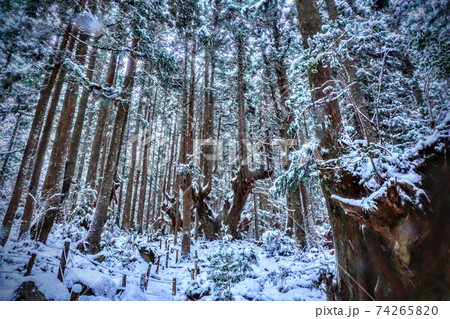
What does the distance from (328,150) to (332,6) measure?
532 centimetres

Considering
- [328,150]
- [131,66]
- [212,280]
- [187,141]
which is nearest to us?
[328,150]

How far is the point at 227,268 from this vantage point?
471cm

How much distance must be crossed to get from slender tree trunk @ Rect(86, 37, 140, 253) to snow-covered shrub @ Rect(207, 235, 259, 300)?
4.03 m

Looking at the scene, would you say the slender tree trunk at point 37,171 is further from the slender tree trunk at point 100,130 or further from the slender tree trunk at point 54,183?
the slender tree trunk at point 100,130

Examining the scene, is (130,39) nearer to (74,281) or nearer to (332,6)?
(332,6)

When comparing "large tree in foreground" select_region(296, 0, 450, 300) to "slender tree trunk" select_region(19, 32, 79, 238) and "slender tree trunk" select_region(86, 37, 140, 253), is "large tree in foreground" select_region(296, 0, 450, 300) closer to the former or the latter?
"slender tree trunk" select_region(86, 37, 140, 253)

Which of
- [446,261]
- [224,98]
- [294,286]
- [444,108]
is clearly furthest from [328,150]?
[224,98]

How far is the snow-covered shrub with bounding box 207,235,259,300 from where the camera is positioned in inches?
178

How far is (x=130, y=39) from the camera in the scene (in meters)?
8.14

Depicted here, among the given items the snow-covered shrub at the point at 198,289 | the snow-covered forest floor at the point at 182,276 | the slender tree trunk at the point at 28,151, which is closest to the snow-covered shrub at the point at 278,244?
the snow-covered forest floor at the point at 182,276

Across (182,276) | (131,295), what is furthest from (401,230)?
Answer: (182,276)

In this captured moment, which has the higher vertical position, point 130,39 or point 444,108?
point 130,39

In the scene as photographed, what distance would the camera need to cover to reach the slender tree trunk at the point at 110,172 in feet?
21.9
